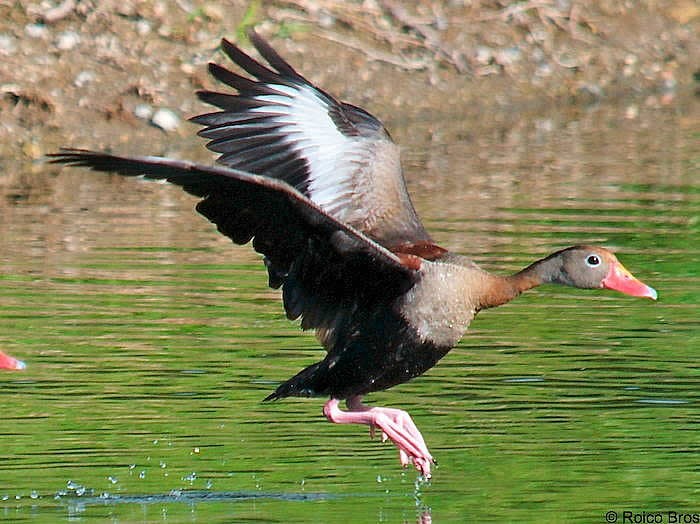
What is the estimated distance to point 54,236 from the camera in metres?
13.3

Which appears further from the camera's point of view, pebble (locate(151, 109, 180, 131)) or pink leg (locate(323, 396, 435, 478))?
pebble (locate(151, 109, 180, 131))

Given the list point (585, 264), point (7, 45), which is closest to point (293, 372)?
point (585, 264)

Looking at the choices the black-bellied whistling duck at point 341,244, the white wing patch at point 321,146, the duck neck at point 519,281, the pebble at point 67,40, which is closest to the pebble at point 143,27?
the pebble at point 67,40

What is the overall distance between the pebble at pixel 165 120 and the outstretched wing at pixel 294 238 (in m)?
9.51

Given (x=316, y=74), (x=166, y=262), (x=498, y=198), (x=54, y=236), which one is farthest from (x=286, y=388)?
(x=316, y=74)

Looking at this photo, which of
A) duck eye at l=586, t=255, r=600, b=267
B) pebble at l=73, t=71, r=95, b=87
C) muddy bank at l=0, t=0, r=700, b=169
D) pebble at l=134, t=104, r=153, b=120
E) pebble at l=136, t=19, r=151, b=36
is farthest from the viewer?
pebble at l=136, t=19, r=151, b=36

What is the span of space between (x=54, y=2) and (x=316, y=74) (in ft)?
9.38

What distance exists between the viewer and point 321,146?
30.3 feet

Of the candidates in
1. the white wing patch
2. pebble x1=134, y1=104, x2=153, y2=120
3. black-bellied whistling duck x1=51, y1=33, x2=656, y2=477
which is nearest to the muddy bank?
pebble x1=134, y1=104, x2=153, y2=120

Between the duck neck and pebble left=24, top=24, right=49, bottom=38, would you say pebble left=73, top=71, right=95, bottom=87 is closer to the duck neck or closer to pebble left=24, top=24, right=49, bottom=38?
pebble left=24, top=24, right=49, bottom=38

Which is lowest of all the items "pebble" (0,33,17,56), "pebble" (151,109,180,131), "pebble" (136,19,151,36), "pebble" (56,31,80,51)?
"pebble" (151,109,180,131)

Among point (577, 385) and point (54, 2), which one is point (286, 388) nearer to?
point (577, 385)

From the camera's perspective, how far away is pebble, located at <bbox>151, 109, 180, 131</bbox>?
58.1 ft

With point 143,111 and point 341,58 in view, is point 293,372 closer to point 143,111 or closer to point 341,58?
point 143,111
